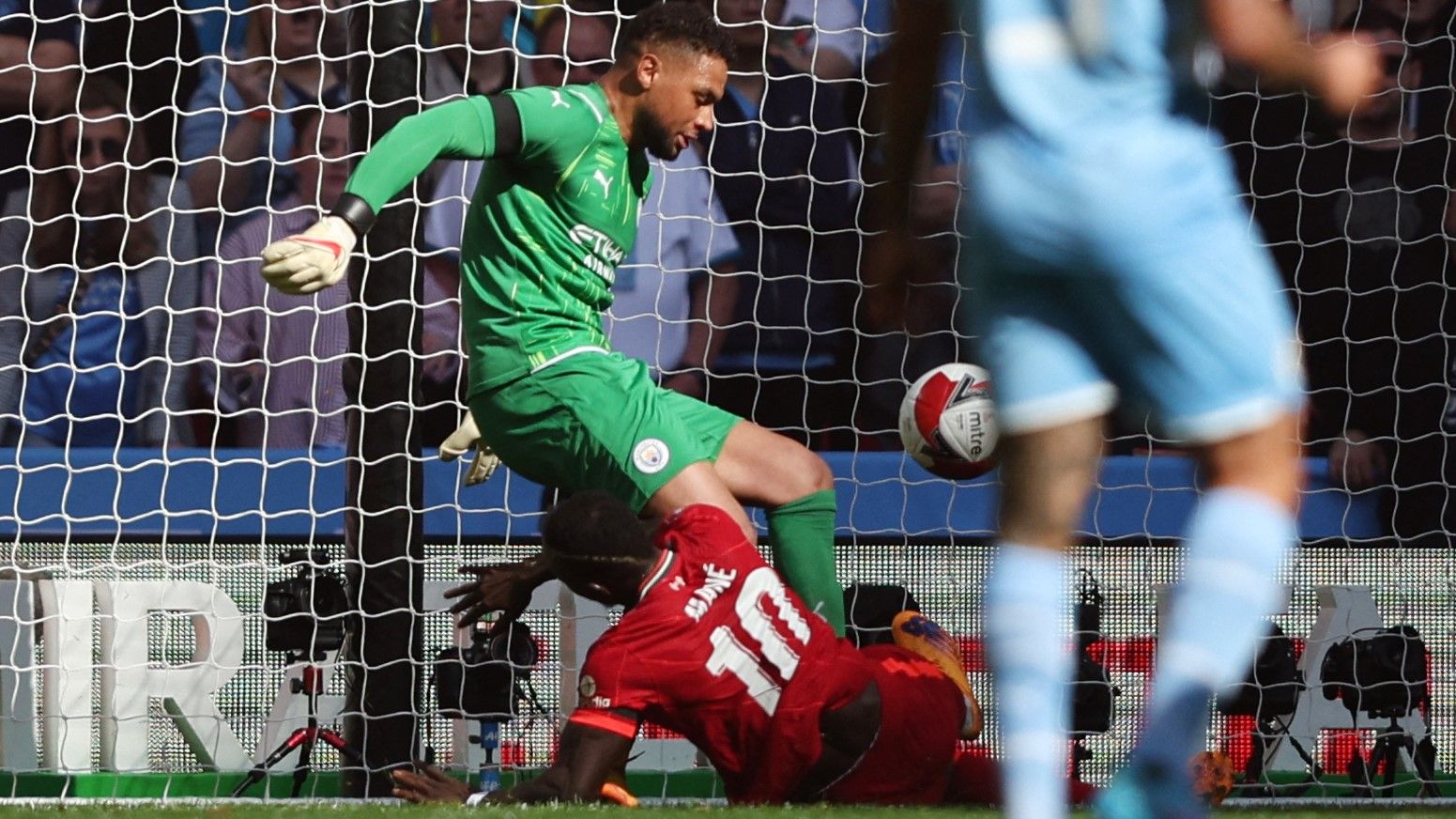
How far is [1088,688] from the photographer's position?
5152 millimetres

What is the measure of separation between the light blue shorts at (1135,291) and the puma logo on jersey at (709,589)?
1715mm

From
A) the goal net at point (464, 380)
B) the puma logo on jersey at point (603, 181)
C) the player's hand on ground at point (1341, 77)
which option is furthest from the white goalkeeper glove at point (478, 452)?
the player's hand on ground at point (1341, 77)

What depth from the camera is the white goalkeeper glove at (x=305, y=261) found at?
287 cm

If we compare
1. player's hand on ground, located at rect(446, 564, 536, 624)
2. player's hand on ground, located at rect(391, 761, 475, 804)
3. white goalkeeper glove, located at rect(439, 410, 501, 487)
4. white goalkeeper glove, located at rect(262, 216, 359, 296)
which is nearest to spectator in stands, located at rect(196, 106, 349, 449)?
white goalkeeper glove, located at rect(439, 410, 501, 487)

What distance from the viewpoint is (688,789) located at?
520cm

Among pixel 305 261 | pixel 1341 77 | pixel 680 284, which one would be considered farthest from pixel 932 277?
pixel 1341 77

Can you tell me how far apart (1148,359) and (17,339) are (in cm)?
548

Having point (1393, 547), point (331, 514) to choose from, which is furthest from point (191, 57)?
point (1393, 547)

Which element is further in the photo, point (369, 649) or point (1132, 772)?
point (369, 649)

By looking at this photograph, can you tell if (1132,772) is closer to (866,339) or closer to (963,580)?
(963,580)

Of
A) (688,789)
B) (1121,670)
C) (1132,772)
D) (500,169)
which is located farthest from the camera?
(1121,670)

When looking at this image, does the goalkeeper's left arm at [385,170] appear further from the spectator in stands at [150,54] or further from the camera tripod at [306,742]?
the spectator in stands at [150,54]

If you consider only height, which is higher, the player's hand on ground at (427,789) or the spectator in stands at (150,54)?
the spectator in stands at (150,54)

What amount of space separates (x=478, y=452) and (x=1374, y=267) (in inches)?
124
